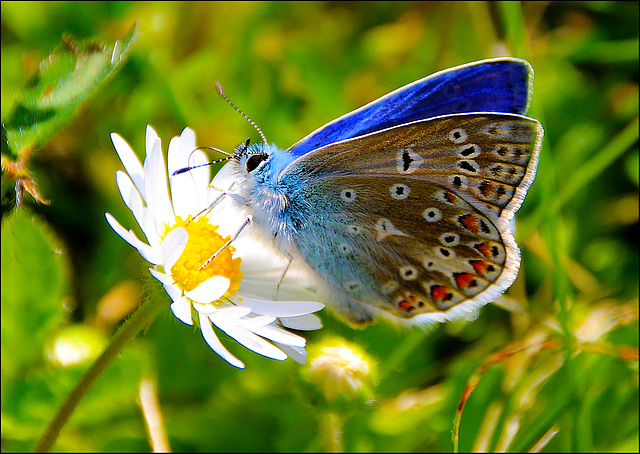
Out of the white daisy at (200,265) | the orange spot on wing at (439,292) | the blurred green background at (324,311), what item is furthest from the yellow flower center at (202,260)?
the orange spot on wing at (439,292)

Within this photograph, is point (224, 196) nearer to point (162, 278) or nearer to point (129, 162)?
point (129, 162)

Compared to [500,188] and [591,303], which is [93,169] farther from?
[591,303]

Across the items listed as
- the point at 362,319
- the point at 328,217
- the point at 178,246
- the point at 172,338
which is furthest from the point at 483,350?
the point at 178,246

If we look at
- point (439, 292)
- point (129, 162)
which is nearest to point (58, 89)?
point (129, 162)

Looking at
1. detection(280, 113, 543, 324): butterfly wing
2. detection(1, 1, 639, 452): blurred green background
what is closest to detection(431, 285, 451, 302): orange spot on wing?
detection(280, 113, 543, 324): butterfly wing

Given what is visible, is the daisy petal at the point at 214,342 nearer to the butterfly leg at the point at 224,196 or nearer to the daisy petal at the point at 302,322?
the daisy petal at the point at 302,322
